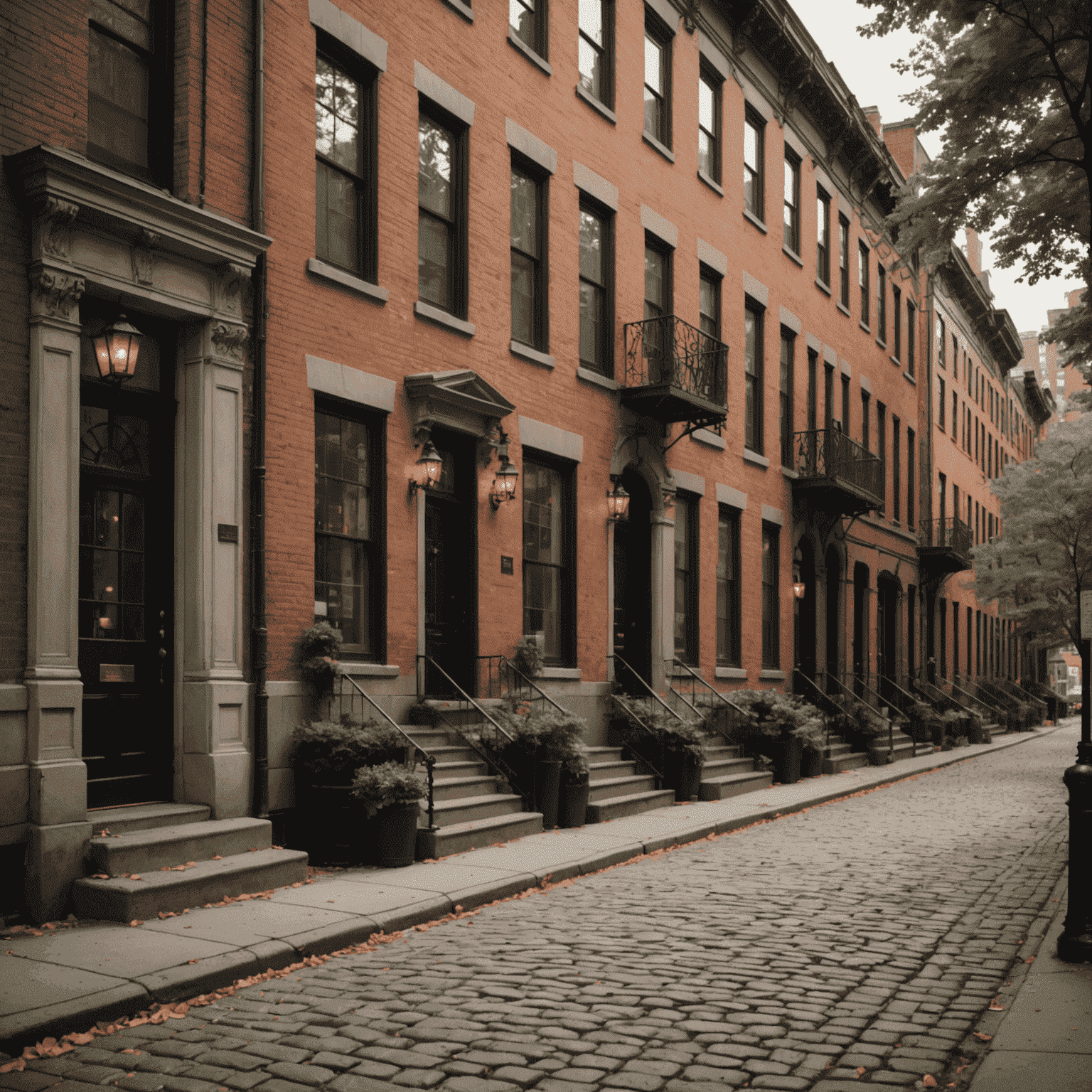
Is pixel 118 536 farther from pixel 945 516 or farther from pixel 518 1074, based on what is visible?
pixel 945 516

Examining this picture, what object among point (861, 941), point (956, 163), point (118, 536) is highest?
point (956, 163)

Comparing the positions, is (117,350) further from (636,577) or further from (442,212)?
(636,577)

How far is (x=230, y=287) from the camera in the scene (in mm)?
9914

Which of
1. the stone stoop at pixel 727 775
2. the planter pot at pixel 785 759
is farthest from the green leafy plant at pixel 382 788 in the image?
the planter pot at pixel 785 759

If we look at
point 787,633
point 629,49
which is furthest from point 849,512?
point 629,49

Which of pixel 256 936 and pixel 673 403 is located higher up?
pixel 673 403

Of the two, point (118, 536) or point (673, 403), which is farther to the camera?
point (673, 403)

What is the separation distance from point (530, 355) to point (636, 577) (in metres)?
4.38

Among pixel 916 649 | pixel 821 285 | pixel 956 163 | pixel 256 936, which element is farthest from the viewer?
pixel 916 649

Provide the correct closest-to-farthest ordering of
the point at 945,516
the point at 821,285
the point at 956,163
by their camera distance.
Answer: the point at 956,163 < the point at 821,285 < the point at 945,516

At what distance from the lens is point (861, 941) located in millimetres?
7496

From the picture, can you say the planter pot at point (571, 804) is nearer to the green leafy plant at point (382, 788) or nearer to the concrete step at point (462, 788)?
the concrete step at point (462, 788)

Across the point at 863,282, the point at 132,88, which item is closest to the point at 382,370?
the point at 132,88

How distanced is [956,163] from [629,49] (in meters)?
6.99
